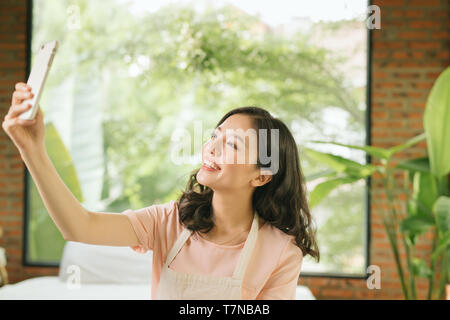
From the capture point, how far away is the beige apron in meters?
1.15

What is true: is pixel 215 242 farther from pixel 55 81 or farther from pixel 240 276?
pixel 55 81

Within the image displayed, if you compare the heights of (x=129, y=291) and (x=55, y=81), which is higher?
(x=55, y=81)

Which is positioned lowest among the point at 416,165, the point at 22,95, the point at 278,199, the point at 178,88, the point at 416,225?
the point at 416,225

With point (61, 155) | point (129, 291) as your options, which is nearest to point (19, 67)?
point (61, 155)

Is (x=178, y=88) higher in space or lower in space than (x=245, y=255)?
higher

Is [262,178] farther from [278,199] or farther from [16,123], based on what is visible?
[16,123]

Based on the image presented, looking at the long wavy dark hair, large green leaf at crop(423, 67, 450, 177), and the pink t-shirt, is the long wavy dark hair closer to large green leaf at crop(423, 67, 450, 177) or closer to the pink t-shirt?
the pink t-shirt

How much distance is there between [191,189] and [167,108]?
1912mm

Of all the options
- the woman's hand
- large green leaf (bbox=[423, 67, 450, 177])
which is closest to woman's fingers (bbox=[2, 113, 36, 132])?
the woman's hand

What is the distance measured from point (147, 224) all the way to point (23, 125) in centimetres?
47

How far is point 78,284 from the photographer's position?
8.72 feet

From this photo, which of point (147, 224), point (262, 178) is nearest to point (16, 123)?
point (147, 224)

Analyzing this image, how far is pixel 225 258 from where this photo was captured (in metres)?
1.22
